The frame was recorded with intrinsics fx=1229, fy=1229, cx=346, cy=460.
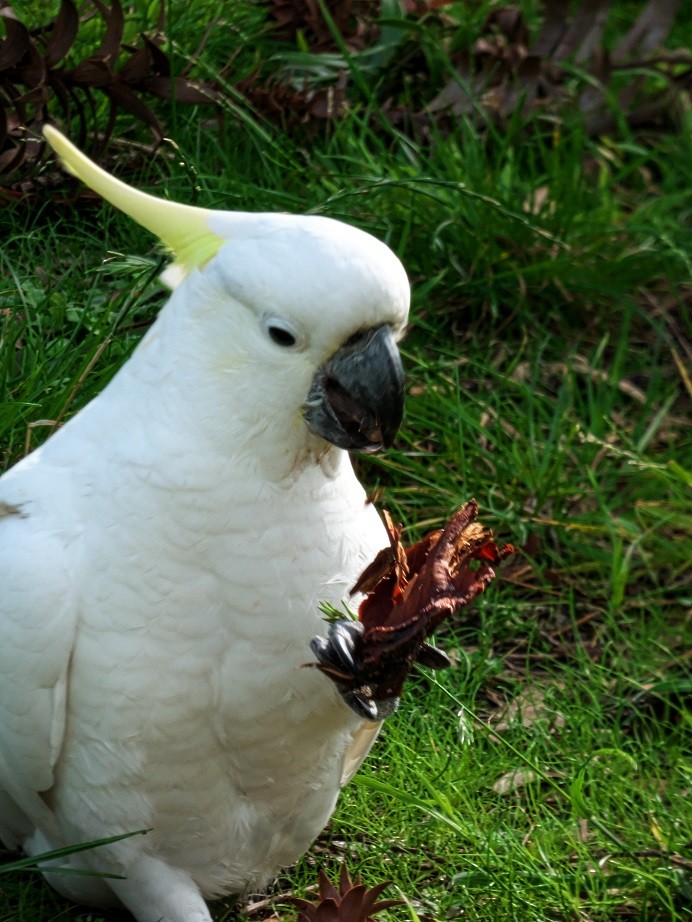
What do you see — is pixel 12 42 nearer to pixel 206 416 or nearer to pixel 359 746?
pixel 206 416

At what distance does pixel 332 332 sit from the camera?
1.70 meters

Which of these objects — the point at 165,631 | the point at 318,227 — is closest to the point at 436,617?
the point at 165,631

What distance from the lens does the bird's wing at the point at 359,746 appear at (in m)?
2.13

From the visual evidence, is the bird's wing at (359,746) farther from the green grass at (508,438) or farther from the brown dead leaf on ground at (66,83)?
the brown dead leaf on ground at (66,83)

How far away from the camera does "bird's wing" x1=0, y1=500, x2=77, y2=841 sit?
5.86 ft

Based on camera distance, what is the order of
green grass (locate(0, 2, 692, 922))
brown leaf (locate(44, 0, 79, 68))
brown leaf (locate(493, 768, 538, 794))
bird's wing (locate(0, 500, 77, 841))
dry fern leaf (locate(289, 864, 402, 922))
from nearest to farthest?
bird's wing (locate(0, 500, 77, 841))
dry fern leaf (locate(289, 864, 402, 922))
green grass (locate(0, 2, 692, 922))
brown leaf (locate(493, 768, 538, 794))
brown leaf (locate(44, 0, 79, 68))

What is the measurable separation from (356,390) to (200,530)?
30 cm

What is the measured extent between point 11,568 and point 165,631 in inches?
9.8

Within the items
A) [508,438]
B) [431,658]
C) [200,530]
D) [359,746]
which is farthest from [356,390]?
[508,438]

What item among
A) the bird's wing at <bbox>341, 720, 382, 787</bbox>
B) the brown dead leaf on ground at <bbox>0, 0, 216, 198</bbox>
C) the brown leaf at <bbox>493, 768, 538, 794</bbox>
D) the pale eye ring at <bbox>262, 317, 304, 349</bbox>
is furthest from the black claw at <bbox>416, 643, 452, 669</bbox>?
the brown dead leaf on ground at <bbox>0, 0, 216, 198</bbox>

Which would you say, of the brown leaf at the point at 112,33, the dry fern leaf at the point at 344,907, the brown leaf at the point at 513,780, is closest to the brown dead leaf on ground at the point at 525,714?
the brown leaf at the point at 513,780

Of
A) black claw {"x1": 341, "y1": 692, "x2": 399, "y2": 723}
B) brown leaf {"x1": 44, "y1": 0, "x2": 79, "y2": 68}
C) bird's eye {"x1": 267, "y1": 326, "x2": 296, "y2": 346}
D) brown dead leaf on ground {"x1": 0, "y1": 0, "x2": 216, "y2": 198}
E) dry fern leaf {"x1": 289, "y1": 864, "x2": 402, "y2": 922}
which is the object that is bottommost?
dry fern leaf {"x1": 289, "y1": 864, "x2": 402, "y2": 922}

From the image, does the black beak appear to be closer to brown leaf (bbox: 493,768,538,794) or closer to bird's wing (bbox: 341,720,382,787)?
bird's wing (bbox: 341,720,382,787)

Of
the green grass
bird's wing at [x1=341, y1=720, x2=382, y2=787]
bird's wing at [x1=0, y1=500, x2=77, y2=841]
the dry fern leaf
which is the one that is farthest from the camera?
the green grass
